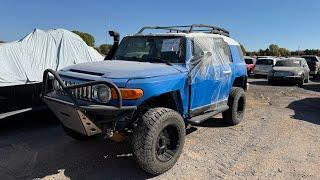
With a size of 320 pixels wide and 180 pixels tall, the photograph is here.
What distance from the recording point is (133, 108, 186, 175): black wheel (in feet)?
15.6

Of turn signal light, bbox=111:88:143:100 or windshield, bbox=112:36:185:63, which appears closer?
turn signal light, bbox=111:88:143:100

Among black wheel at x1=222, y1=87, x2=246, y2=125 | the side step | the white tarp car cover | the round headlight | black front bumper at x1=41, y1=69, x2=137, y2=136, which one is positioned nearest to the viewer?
black front bumper at x1=41, y1=69, x2=137, y2=136

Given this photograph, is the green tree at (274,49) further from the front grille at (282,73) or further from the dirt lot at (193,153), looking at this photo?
the dirt lot at (193,153)

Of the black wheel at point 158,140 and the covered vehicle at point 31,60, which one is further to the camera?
the covered vehicle at point 31,60

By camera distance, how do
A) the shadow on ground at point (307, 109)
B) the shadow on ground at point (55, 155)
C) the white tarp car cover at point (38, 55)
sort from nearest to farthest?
the shadow on ground at point (55, 155), the white tarp car cover at point (38, 55), the shadow on ground at point (307, 109)

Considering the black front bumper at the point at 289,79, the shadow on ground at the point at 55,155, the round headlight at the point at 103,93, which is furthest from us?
the black front bumper at the point at 289,79

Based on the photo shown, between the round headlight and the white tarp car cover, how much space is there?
2607 millimetres

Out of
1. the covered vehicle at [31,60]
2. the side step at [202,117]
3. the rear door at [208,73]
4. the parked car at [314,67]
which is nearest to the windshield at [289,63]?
the parked car at [314,67]

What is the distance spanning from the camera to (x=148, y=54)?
622 cm

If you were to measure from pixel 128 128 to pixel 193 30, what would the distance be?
2604mm

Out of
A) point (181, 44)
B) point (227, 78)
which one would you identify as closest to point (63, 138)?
point (181, 44)

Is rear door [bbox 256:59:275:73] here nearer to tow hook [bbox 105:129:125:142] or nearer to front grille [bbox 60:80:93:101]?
tow hook [bbox 105:129:125:142]

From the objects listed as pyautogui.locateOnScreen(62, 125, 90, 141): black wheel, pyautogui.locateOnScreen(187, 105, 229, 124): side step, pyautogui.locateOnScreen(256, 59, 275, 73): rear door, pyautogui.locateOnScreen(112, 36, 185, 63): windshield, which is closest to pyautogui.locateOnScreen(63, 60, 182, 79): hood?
pyautogui.locateOnScreen(112, 36, 185, 63): windshield

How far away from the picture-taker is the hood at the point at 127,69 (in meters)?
4.96
